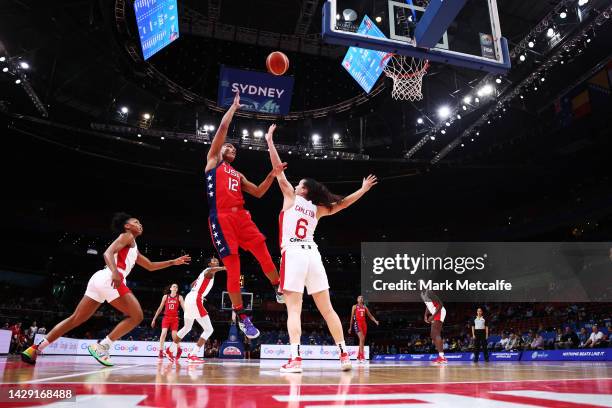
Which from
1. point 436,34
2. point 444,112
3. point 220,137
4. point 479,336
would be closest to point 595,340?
point 479,336

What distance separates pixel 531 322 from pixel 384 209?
11971 mm

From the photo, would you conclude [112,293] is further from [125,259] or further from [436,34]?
[436,34]

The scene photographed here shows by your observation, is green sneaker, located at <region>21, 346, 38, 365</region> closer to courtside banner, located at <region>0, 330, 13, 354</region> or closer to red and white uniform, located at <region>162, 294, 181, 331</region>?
red and white uniform, located at <region>162, 294, 181, 331</region>

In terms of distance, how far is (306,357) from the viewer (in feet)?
61.2

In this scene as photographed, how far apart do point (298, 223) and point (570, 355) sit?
45.7ft

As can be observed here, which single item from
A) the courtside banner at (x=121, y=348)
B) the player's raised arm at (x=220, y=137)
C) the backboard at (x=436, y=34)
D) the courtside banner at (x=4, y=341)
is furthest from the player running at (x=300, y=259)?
the courtside banner at (x=4, y=341)

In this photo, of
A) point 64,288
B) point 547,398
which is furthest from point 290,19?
point 64,288

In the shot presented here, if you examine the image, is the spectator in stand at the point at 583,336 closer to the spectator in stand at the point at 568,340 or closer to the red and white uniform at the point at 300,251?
the spectator in stand at the point at 568,340

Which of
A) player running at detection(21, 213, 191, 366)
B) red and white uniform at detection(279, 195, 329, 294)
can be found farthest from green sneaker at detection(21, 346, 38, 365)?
red and white uniform at detection(279, 195, 329, 294)

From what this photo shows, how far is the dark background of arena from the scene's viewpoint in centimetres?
1670

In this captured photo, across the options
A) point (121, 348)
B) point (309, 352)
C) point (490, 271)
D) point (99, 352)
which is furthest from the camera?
point (490, 271)

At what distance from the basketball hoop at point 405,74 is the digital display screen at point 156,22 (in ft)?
18.0

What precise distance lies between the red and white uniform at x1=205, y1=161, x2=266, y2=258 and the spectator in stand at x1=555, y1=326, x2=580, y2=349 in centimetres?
1439

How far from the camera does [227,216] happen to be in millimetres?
5281
